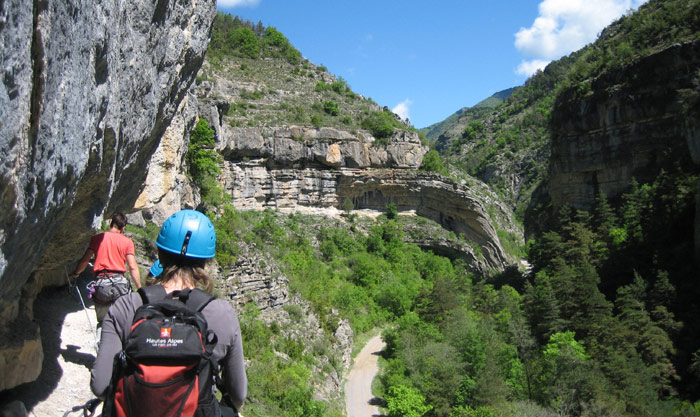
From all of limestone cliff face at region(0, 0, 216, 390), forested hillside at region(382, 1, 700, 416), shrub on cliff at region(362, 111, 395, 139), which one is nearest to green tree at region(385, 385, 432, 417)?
forested hillside at region(382, 1, 700, 416)

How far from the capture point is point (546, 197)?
49.2 m

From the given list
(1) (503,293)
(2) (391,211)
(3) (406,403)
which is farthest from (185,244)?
(2) (391,211)

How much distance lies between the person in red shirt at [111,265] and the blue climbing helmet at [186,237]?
274cm

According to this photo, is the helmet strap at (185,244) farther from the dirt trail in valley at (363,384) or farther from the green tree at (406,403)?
the green tree at (406,403)

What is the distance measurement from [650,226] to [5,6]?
Result: 34.7 m

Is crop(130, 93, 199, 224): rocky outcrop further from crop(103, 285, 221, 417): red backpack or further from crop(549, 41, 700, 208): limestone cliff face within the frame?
crop(549, 41, 700, 208): limestone cliff face

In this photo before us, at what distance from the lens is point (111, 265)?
5219mm

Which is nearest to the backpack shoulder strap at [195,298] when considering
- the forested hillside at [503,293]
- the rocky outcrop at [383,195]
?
the forested hillside at [503,293]

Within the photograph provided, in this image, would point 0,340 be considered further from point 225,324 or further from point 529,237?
point 529,237

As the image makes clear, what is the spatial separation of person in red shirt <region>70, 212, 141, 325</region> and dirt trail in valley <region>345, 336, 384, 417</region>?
54.3 ft

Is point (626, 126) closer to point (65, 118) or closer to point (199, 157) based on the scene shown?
point (199, 157)

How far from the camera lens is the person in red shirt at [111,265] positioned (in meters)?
5.15

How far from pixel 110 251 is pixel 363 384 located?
65.3 feet

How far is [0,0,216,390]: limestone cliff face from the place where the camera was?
250cm
